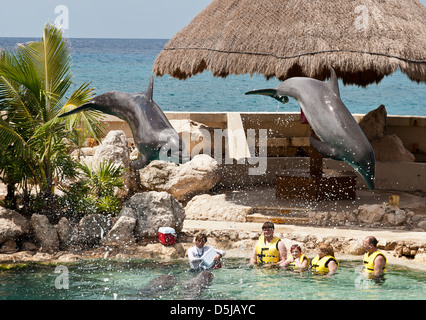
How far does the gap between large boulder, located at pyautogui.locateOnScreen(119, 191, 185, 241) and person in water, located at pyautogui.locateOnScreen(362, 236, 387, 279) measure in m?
3.03

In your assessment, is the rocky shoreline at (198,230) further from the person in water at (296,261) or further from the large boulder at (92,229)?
the person in water at (296,261)

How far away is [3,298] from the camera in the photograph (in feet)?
27.9

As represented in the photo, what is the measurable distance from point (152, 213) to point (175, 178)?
6.00 feet

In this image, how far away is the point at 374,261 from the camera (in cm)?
892

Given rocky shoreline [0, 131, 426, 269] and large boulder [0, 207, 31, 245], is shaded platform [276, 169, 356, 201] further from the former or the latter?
large boulder [0, 207, 31, 245]

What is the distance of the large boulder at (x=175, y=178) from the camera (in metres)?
12.4

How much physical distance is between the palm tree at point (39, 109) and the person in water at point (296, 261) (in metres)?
3.41

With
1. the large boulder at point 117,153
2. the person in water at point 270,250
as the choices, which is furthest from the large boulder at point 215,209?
the person in water at point 270,250

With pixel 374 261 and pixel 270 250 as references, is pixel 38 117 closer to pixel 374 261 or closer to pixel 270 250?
pixel 270 250

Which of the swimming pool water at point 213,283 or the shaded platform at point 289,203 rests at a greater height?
the shaded platform at point 289,203

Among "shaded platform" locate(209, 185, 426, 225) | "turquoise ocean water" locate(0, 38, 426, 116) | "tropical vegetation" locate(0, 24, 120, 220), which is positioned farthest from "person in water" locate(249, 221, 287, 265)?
"turquoise ocean water" locate(0, 38, 426, 116)

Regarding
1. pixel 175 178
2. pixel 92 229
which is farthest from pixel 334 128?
pixel 175 178

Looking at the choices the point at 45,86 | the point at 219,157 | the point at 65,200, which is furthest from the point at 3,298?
the point at 219,157
